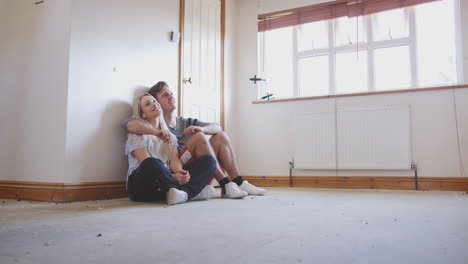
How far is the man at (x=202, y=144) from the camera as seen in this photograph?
7.70 ft

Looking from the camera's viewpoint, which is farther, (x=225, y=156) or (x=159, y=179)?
(x=225, y=156)

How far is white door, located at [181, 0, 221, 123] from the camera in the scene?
10.7ft

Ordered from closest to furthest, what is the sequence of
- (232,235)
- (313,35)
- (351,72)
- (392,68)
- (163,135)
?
(232,235) → (163,135) → (392,68) → (351,72) → (313,35)

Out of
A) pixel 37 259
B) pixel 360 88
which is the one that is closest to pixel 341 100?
pixel 360 88

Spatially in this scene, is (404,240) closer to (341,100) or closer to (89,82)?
(89,82)

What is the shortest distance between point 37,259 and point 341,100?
3.26 metres

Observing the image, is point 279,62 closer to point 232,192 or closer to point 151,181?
point 232,192

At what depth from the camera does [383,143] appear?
3430 mm

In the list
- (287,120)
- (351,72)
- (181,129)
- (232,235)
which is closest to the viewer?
(232,235)

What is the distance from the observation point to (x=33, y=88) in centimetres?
234

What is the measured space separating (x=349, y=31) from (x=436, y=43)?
0.81m

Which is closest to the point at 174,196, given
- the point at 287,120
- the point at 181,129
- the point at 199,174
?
the point at 199,174

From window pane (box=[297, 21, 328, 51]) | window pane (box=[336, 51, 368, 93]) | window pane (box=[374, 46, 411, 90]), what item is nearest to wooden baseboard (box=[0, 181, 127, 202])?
window pane (box=[336, 51, 368, 93])

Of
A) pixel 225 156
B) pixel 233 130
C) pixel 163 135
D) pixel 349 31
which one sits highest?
pixel 349 31
